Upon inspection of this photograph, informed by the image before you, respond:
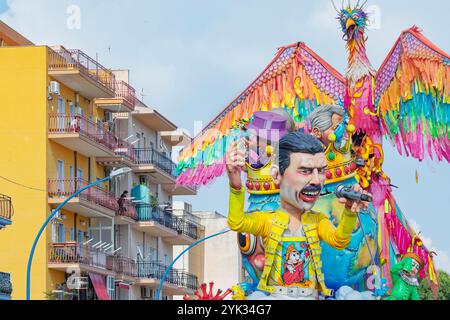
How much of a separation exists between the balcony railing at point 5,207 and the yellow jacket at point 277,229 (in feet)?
40.5

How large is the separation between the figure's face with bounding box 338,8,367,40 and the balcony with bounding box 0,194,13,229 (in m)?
13.1

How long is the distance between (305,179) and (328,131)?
1115 millimetres

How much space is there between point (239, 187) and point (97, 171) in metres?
22.3

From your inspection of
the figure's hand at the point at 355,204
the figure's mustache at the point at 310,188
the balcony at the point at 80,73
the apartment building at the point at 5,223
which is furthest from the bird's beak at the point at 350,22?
the balcony at the point at 80,73

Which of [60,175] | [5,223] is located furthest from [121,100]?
[5,223]

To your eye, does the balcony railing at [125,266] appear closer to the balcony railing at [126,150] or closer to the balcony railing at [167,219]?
the balcony railing at [167,219]

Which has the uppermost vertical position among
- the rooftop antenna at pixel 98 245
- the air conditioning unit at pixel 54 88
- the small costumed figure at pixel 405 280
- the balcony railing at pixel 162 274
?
the air conditioning unit at pixel 54 88

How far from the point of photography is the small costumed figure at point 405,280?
1088 inches

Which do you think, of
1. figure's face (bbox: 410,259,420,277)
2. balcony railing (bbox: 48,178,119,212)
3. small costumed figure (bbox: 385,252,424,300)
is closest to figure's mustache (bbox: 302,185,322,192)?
small costumed figure (bbox: 385,252,424,300)

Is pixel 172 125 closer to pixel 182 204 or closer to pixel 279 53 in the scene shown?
pixel 182 204

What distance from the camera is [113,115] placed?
5028cm

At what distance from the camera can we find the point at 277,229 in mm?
27953

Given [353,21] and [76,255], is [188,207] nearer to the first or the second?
[76,255]
